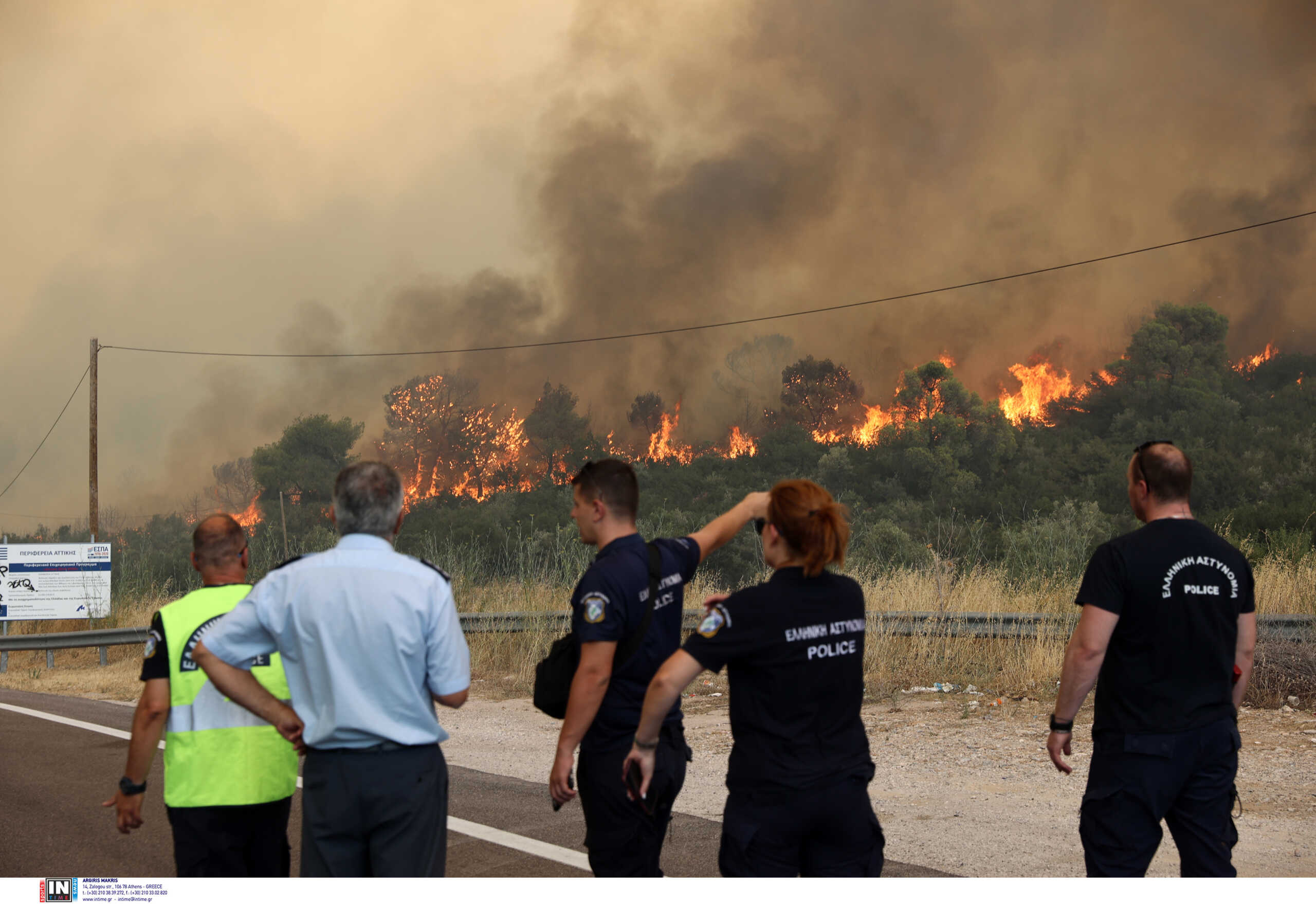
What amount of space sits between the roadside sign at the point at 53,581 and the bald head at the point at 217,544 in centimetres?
1418

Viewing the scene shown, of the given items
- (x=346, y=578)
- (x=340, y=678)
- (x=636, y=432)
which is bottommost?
(x=340, y=678)

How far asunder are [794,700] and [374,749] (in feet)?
3.77

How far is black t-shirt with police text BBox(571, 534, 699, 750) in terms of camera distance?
11.4 ft

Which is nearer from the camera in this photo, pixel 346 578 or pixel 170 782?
pixel 346 578

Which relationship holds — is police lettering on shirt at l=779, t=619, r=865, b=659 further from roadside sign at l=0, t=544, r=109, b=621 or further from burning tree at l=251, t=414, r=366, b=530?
burning tree at l=251, t=414, r=366, b=530

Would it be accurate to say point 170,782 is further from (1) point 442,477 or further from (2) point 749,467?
(1) point 442,477

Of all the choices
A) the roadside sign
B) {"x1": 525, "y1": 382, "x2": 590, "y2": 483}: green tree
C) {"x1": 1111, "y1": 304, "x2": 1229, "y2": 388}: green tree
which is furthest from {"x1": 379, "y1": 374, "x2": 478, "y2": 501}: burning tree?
the roadside sign

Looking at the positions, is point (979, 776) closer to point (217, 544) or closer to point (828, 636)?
point (828, 636)

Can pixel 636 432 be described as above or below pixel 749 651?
above

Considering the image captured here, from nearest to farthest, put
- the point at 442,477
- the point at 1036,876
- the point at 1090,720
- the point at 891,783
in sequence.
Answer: the point at 1036,876 < the point at 891,783 < the point at 1090,720 < the point at 442,477

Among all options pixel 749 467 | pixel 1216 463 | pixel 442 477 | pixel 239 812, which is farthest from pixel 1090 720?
pixel 442 477

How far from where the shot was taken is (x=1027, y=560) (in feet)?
73.7

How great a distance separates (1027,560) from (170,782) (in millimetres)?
21185

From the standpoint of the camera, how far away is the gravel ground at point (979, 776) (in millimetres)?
5363
